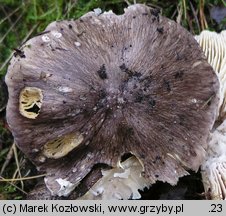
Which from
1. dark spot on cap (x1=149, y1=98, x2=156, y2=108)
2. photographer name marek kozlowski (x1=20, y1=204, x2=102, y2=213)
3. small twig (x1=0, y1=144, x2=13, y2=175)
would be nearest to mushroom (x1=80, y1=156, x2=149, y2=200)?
→ photographer name marek kozlowski (x1=20, y1=204, x2=102, y2=213)

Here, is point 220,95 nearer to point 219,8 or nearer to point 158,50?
point 158,50

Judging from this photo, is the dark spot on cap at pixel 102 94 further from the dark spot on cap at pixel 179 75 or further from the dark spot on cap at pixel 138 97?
the dark spot on cap at pixel 179 75

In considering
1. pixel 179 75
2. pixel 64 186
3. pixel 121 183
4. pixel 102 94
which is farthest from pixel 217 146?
A: pixel 64 186

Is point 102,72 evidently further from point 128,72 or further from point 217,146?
point 217,146

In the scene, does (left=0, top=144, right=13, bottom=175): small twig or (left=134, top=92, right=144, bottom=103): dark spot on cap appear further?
(left=0, top=144, right=13, bottom=175): small twig

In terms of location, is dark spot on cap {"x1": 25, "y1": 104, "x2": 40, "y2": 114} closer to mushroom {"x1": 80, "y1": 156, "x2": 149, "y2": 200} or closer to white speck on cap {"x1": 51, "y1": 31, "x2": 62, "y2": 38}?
white speck on cap {"x1": 51, "y1": 31, "x2": 62, "y2": 38}

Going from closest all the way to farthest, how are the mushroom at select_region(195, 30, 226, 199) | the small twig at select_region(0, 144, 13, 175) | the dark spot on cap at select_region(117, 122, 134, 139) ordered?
the dark spot on cap at select_region(117, 122, 134, 139) < the mushroom at select_region(195, 30, 226, 199) < the small twig at select_region(0, 144, 13, 175)
